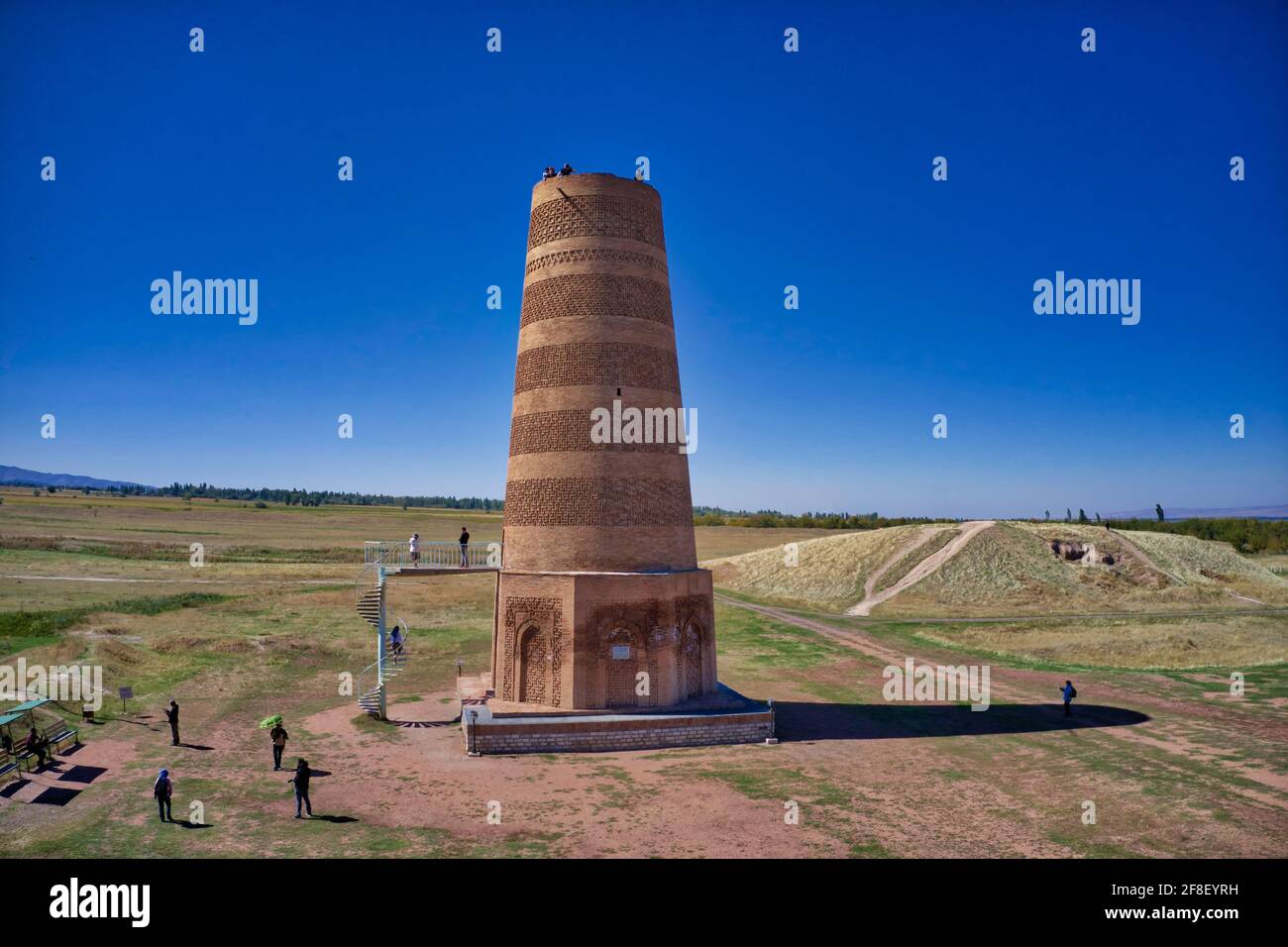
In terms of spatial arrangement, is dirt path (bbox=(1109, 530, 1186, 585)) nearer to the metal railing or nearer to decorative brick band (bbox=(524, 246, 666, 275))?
decorative brick band (bbox=(524, 246, 666, 275))

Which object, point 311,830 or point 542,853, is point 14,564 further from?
point 542,853

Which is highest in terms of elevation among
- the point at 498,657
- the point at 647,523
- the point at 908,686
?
the point at 647,523

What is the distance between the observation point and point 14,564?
56.1 metres

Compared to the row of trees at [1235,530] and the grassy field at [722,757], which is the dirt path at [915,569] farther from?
Result: the row of trees at [1235,530]

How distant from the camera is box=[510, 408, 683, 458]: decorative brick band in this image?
21719mm

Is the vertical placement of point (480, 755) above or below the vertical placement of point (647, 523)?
below

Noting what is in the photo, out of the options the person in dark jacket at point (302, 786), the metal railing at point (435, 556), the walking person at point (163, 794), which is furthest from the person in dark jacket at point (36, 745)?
the metal railing at point (435, 556)

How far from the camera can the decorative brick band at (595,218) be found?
2253cm

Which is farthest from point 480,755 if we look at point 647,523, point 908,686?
point 908,686

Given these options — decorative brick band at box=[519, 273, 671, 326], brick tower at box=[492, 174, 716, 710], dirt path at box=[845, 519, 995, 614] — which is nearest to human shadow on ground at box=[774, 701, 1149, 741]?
brick tower at box=[492, 174, 716, 710]

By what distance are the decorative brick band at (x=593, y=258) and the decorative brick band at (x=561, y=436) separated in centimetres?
445

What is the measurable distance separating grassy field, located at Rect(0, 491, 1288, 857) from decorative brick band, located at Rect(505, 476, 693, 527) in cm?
614

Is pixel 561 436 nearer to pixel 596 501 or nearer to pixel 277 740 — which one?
pixel 596 501

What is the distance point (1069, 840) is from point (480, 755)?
1257 centimetres
